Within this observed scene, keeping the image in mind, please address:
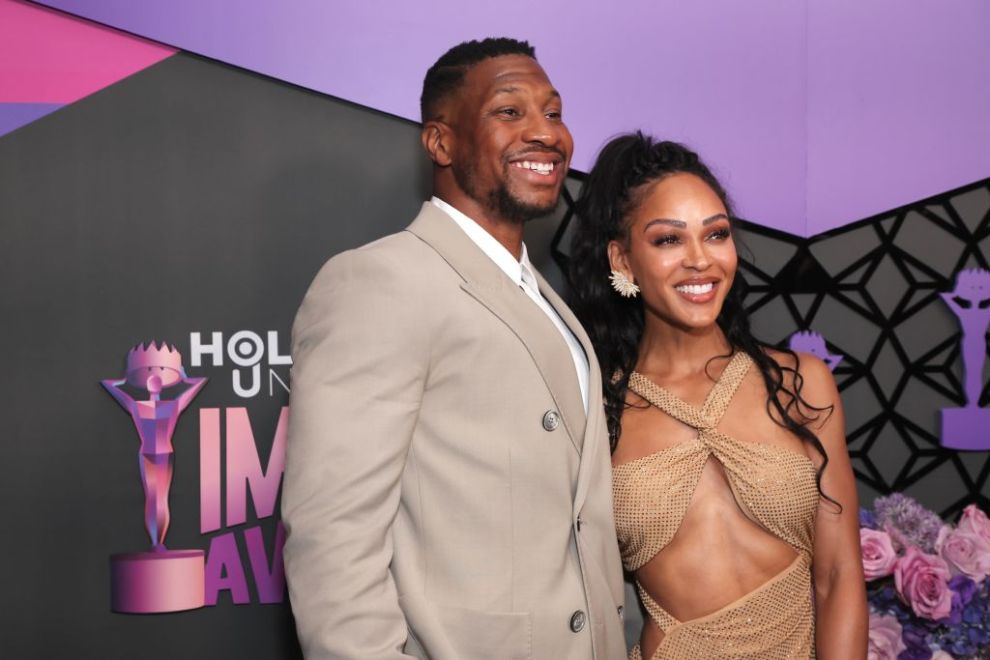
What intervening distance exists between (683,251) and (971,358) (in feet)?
4.11

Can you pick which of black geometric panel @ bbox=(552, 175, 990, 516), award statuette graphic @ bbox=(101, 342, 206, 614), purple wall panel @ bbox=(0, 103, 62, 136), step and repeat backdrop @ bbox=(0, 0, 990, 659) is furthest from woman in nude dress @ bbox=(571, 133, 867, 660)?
purple wall panel @ bbox=(0, 103, 62, 136)

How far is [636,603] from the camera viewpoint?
86.0 inches

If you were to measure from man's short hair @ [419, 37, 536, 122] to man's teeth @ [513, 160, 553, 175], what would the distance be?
242 mm

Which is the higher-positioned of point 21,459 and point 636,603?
point 21,459

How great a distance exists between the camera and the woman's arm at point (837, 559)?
6.75ft

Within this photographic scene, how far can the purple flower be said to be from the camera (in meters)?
2.57

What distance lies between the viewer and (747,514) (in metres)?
2.08

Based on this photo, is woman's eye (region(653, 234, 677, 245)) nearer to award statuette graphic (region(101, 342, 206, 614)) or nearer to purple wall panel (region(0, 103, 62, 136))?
award statuette graphic (region(101, 342, 206, 614))

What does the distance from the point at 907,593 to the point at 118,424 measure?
213cm

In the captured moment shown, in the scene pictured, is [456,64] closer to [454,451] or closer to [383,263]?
[383,263]

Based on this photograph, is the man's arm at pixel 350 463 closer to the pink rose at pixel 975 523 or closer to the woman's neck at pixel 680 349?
the woman's neck at pixel 680 349

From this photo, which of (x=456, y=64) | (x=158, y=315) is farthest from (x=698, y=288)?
(x=158, y=315)

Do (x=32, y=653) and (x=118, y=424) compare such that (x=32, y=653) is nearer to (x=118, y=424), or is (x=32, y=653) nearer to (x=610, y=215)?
(x=118, y=424)

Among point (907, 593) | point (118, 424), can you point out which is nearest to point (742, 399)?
point (907, 593)
